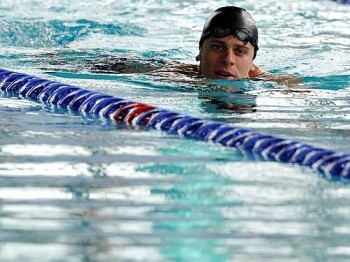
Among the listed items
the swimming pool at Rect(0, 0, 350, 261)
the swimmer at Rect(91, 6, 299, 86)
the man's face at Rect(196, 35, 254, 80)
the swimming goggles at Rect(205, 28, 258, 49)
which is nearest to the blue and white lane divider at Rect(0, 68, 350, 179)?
the swimming pool at Rect(0, 0, 350, 261)

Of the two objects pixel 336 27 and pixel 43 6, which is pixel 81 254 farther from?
pixel 43 6

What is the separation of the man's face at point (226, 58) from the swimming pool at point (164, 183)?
224 millimetres

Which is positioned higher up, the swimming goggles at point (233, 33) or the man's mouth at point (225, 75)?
the swimming goggles at point (233, 33)

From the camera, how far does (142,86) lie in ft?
19.9

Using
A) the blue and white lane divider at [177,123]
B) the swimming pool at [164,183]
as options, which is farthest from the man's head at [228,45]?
the blue and white lane divider at [177,123]

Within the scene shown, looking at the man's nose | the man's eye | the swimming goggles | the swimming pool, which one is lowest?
the swimming pool

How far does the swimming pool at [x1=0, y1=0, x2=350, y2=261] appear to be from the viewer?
2.74 m

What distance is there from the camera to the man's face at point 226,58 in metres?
6.27

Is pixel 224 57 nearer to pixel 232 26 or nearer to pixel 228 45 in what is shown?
pixel 228 45

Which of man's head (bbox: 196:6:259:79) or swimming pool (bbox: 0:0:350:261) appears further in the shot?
man's head (bbox: 196:6:259:79)

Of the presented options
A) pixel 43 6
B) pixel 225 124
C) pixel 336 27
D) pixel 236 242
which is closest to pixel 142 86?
pixel 225 124

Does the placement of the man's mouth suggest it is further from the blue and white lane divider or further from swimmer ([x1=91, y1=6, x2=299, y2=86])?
the blue and white lane divider

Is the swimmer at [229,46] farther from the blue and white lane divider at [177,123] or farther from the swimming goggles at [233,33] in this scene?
the blue and white lane divider at [177,123]

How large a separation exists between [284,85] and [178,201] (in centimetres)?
321
